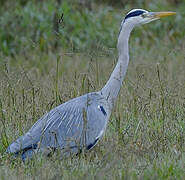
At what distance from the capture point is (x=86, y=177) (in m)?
4.15

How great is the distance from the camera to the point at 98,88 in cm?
663

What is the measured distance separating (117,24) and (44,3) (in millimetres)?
1796

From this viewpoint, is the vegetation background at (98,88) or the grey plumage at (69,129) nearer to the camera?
the vegetation background at (98,88)

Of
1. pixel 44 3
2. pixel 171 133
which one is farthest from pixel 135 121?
pixel 44 3

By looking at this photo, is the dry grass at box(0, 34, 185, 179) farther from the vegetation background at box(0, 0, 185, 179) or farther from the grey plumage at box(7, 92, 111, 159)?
the grey plumage at box(7, 92, 111, 159)

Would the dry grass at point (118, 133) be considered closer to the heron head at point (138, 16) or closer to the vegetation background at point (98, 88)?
the vegetation background at point (98, 88)

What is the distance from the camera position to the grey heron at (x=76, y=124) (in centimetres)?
489

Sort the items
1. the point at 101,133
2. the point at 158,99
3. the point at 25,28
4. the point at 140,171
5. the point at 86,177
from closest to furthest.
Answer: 1. the point at 86,177
2. the point at 140,171
3. the point at 101,133
4. the point at 158,99
5. the point at 25,28

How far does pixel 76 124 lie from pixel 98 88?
4.98ft

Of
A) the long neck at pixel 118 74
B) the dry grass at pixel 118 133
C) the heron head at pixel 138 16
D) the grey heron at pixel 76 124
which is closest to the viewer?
the dry grass at pixel 118 133

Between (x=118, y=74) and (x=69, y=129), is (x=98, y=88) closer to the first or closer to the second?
(x=118, y=74)

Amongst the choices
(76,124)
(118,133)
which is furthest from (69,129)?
(118,133)

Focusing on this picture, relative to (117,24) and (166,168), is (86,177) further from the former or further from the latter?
(117,24)

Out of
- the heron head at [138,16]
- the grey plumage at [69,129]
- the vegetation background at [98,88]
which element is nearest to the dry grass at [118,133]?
the vegetation background at [98,88]
